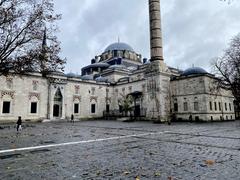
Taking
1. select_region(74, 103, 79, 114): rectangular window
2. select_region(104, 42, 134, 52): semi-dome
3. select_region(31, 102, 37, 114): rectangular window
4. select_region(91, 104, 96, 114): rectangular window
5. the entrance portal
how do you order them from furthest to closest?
select_region(104, 42, 134, 52): semi-dome
select_region(91, 104, 96, 114): rectangular window
select_region(74, 103, 79, 114): rectangular window
the entrance portal
select_region(31, 102, 37, 114): rectangular window

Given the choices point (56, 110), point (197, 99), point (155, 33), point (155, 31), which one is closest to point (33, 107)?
point (56, 110)

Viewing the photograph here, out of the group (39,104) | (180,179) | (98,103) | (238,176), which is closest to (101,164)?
(180,179)

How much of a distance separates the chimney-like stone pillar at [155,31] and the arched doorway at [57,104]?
1994 centimetres

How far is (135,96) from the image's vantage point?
128 ft

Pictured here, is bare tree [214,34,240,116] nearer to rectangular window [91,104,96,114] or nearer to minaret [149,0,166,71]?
minaret [149,0,166,71]

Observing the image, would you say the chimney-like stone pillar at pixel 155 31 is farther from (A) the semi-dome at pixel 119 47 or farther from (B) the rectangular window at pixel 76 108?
(A) the semi-dome at pixel 119 47

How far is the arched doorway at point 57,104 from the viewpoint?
3635cm

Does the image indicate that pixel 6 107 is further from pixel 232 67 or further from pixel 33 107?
pixel 232 67

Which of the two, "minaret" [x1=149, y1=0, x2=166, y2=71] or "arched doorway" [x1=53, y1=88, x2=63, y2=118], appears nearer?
"minaret" [x1=149, y1=0, x2=166, y2=71]

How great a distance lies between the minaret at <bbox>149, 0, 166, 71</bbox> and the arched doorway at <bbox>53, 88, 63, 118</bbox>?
783 inches

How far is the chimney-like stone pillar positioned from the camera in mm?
28547

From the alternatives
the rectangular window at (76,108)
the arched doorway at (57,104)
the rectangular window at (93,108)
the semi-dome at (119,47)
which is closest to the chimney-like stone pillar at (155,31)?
the rectangular window at (93,108)

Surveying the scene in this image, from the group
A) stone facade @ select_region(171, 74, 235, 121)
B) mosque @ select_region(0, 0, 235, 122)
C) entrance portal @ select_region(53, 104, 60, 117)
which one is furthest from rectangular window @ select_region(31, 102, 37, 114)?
stone facade @ select_region(171, 74, 235, 121)

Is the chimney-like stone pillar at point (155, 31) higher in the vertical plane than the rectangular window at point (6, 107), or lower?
higher
